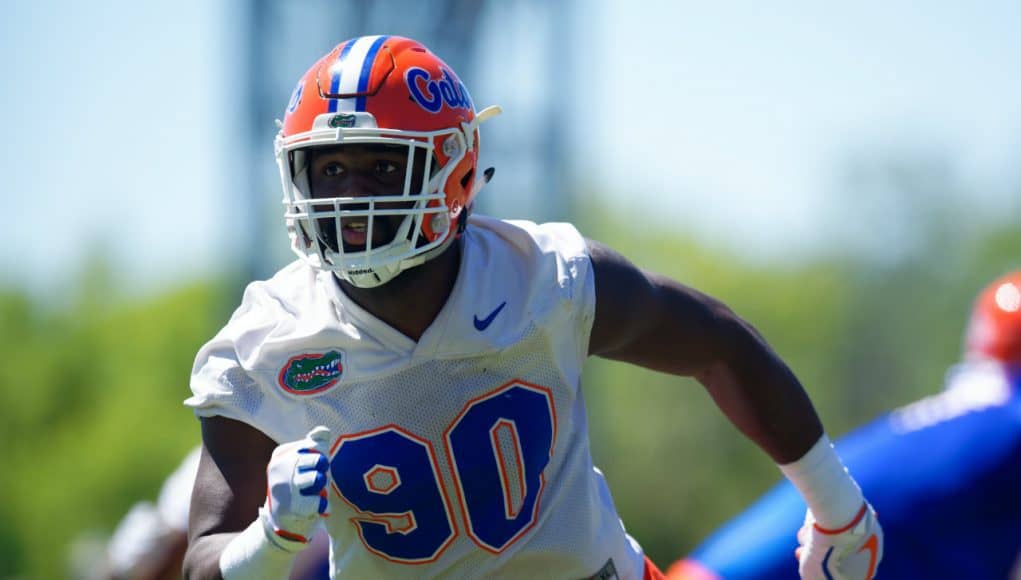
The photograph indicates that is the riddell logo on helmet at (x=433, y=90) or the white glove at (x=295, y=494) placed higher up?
the riddell logo on helmet at (x=433, y=90)

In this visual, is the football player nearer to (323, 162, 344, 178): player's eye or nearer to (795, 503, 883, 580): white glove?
(323, 162, 344, 178): player's eye

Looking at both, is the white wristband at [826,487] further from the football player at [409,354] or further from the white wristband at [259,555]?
the white wristband at [259,555]

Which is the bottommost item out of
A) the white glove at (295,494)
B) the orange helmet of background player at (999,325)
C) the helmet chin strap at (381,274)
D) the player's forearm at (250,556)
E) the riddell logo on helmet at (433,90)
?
the orange helmet of background player at (999,325)

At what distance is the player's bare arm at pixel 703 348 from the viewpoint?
306cm

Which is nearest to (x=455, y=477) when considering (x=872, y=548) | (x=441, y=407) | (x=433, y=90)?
(x=441, y=407)

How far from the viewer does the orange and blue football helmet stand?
2.77 meters

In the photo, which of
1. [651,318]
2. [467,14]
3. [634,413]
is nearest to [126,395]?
[634,413]

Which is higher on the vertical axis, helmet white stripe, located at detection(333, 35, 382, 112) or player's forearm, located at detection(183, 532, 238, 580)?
helmet white stripe, located at detection(333, 35, 382, 112)

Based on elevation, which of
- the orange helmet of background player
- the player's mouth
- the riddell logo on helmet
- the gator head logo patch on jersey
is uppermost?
the riddell logo on helmet

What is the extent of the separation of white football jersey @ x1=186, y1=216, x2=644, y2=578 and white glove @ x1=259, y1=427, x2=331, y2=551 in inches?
11.2

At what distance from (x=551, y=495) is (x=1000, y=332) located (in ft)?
9.71

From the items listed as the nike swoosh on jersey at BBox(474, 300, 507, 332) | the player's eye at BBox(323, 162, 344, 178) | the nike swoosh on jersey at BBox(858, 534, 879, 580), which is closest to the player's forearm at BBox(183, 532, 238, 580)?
the nike swoosh on jersey at BBox(474, 300, 507, 332)

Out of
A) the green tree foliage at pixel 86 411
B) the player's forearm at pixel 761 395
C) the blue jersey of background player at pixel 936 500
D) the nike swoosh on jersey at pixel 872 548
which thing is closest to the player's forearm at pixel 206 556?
the player's forearm at pixel 761 395

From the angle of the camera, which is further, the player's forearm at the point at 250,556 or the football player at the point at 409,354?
the football player at the point at 409,354
